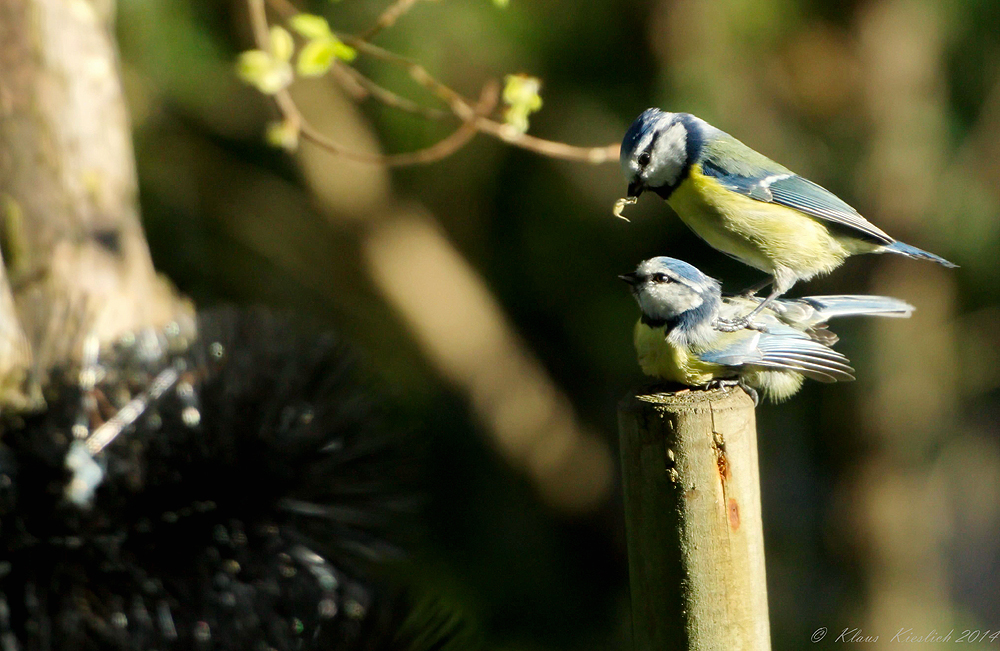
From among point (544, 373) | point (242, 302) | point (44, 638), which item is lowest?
point (44, 638)

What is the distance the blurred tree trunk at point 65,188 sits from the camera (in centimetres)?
129

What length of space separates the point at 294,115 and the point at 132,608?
0.78 metres

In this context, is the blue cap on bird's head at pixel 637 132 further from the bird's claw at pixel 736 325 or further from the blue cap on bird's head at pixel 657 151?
the bird's claw at pixel 736 325

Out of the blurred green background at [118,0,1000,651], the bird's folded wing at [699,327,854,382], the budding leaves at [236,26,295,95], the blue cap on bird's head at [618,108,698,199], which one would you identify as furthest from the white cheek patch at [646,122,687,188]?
the blurred green background at [118,0,1000,651]

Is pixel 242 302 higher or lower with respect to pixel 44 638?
higher

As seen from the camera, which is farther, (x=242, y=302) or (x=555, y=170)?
(x=242, y=302)

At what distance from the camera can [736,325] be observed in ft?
3.89

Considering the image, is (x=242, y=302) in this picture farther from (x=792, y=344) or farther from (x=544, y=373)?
(x=792, y=344)

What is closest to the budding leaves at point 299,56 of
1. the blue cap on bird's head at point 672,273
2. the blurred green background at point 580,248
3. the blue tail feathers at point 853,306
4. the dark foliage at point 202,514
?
the dark foliage at point 202,514

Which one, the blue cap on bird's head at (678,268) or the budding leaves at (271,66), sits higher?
the budding leaves at (271,66)

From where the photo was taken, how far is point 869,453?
3041 millimetres

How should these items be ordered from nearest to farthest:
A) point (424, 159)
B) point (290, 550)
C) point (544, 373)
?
point (290, 550)
point (424, 159)
point (544, 373)

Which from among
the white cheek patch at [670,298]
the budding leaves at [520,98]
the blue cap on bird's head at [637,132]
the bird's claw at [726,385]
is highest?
the budding leaves at [520,98]

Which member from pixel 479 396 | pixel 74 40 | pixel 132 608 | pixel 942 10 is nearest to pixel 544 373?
pixel 479 396
